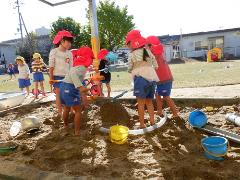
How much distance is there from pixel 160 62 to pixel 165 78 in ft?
0.99

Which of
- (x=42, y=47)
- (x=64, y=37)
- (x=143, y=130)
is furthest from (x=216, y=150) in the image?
(x=42, y=47)

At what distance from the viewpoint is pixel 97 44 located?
294 inches

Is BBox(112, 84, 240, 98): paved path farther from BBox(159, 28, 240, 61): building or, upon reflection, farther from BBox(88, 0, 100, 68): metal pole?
BBox(159, 28, 240, 61): building

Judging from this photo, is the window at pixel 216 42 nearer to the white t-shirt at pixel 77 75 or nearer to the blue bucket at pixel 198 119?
the blue bucket at pixel 198 119

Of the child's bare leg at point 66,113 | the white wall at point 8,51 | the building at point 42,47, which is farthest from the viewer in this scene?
the white wall at point 8,51

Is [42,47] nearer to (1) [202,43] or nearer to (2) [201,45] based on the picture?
(2) [201,45]

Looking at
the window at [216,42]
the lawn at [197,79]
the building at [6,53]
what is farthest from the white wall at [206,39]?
the building at [6,53]

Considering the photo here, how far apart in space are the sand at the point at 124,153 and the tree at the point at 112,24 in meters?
36.3

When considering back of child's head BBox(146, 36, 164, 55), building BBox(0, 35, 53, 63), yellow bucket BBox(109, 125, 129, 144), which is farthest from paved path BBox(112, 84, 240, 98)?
building BBox(0, 35, 53, 63)

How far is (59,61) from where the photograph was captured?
237 inches

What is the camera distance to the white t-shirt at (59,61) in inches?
236

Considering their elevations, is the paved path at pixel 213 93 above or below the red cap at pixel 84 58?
below

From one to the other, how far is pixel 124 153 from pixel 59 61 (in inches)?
117

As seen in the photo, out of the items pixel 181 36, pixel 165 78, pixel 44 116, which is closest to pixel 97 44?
pixel 44 116
